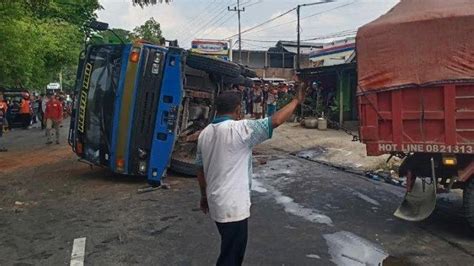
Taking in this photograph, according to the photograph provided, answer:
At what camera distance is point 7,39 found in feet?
59.0

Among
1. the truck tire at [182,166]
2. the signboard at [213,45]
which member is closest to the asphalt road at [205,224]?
the truck tire at [182,166]

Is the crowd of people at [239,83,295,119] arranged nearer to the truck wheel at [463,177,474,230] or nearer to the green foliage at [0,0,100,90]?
the green foliage at [0,0,100,90]

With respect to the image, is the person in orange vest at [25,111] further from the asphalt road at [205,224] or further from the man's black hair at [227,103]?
the man's black hair at [227,103]

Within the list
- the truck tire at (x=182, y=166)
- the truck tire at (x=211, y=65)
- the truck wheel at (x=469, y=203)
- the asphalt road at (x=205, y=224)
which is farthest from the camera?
the truck tire at (x=182, y=166)

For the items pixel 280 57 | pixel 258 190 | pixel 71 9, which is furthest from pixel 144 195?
pixel 280 57

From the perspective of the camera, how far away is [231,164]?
11.9ft

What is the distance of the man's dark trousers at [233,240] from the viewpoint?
12.0 feet

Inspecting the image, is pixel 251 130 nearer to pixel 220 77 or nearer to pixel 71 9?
pixel 220 77

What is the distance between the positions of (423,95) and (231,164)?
3.22 m

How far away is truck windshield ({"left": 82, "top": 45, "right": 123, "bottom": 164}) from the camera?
367 inches

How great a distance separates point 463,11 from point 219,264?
3988mm

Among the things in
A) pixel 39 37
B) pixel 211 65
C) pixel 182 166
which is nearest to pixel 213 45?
pixel 39 37

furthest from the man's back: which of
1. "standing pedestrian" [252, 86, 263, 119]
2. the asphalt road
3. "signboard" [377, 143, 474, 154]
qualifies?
"standing pedestrian" [252, 86, 263, 119]

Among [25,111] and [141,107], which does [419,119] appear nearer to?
[141,107]
